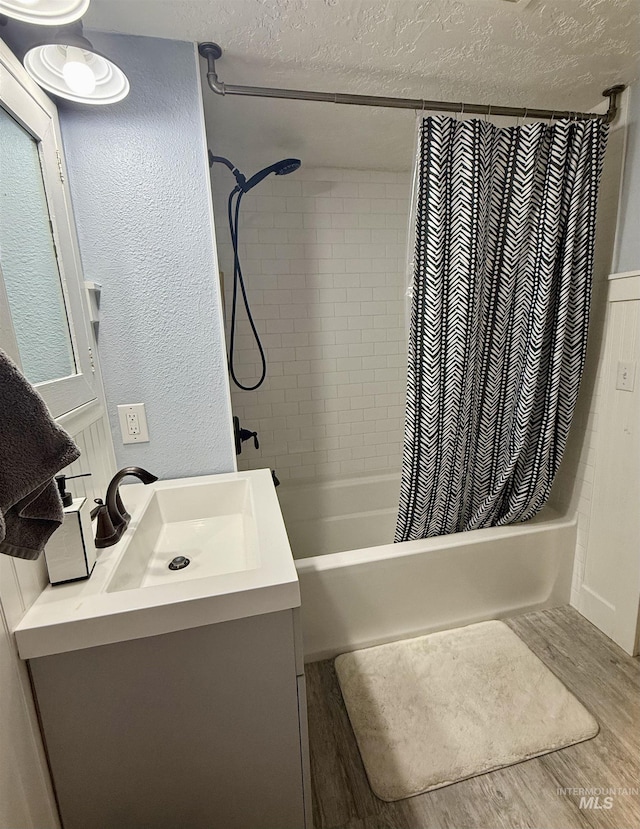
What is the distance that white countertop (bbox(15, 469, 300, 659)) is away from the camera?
717 mm

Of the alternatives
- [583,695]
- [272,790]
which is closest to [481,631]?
[583,695]

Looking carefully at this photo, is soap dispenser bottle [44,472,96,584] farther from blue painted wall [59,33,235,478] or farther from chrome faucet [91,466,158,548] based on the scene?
blue painted wall [59,33,235,478]

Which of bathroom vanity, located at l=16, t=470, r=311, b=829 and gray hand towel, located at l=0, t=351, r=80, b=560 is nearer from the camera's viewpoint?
gray hand towel, located at l=0, t=351, r=80, b=560

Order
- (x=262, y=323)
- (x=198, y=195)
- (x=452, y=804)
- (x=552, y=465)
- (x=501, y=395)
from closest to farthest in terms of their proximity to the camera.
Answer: (x=452, y=804), (x=198, y=195), (x=501, y=395), (x=552, y=465), (x=262, y=323)

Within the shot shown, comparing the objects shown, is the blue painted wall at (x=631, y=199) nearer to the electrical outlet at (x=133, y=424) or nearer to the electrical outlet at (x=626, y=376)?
the electrical outlet at (x=626, y=376)

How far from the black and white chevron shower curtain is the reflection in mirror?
3.87 ft

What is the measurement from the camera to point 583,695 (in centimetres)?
146

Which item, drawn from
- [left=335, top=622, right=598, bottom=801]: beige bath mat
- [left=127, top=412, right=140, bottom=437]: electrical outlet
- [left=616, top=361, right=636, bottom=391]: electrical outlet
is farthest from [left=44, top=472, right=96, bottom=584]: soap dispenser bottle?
[left=616, top=361, right=636, bottom=391]: electrical outlet

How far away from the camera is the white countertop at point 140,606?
0.72 metres

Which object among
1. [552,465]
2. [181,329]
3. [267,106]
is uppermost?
[267,106]

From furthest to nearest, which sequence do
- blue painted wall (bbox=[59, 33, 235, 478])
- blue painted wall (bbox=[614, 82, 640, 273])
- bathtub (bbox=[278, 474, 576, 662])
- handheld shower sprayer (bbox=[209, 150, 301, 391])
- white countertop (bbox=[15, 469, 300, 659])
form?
handheld shower sprayer (bbox=[209, 150, 301, 391]) → bathtub (bbox=[278, 474, 576, 662]) → blue painted wall (bbox=[614, 82, 640, 273]) → blue painted wall (bbox=[59, 33, 235, 478]) → white countertop (bbox=[15, 469, 300, 659])

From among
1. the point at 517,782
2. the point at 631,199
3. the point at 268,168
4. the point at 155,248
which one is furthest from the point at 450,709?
the point at 268,168

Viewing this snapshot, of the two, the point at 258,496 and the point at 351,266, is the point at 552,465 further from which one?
the point at 351,266

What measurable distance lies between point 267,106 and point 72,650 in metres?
1.86
